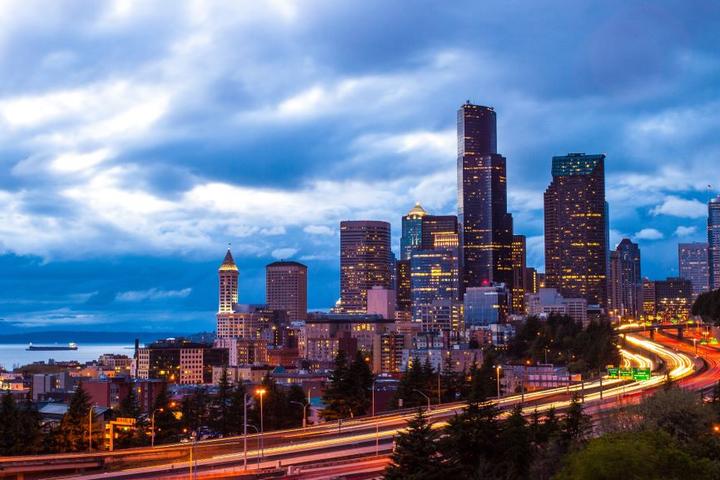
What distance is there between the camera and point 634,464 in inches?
1537

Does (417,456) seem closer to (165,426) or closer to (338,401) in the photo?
(165,426)

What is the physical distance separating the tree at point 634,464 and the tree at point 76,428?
5527cm

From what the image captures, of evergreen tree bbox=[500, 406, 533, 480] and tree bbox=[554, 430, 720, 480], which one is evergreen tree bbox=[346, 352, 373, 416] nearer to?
evergreen tree bbox=[500, 406, 533, 480]

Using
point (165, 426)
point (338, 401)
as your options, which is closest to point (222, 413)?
point (165, 426)

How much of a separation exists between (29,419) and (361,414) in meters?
41.5

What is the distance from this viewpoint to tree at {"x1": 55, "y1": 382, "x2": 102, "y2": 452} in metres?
84.9

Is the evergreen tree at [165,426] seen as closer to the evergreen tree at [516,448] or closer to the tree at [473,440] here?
the tree at [473,440]

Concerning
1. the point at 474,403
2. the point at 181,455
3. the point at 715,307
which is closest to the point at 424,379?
the point at 181,455

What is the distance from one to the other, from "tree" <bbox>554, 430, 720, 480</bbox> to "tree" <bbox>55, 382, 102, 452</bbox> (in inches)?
2176

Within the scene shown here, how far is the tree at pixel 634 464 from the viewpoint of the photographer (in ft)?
128

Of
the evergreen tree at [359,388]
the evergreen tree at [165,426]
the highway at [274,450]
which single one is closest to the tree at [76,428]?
the evergreen tree at [165,426]

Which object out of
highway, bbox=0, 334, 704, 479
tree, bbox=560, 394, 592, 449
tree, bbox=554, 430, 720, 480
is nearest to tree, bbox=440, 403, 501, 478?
tree, bbox=560, 394, 592, 449

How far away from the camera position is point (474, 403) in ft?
185

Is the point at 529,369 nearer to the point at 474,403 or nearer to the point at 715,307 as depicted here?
the point at 715,307
